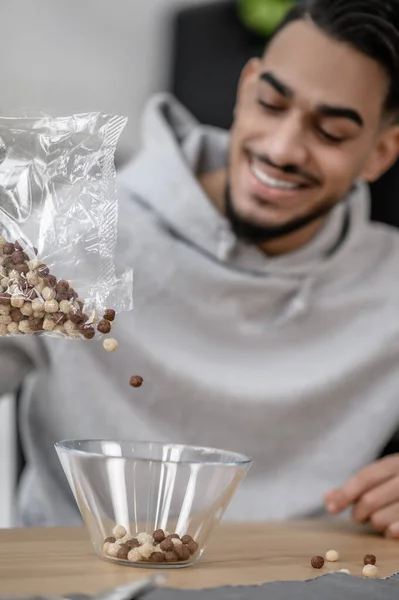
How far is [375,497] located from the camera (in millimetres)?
1314

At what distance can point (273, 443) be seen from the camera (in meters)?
1.76

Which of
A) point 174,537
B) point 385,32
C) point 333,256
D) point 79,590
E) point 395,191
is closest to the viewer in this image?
point 79,590

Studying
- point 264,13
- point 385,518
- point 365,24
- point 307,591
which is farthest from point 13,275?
point 264,13

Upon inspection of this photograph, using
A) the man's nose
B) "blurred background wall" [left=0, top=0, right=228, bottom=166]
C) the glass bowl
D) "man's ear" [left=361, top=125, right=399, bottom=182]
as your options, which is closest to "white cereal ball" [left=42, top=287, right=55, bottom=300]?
the glass bowl

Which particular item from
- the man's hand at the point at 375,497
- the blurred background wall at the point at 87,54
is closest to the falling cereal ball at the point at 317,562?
the man's hand at the point at 375,497

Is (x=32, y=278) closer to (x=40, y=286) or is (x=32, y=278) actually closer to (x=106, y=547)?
(x=40, y=286)

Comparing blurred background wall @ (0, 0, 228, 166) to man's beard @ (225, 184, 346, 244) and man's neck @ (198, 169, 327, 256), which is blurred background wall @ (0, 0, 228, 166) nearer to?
man's neck @ (198, 169, 327, 256)

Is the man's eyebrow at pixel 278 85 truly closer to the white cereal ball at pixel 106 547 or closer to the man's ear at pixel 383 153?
the man's ear at pixel 383 153

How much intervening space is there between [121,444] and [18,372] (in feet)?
1.84

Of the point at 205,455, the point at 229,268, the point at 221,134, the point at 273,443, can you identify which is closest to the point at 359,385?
the point at 273,443

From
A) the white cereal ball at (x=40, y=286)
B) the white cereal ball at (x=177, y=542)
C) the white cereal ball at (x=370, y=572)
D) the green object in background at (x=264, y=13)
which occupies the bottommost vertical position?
the white cereal ball at (x=370, y=572)

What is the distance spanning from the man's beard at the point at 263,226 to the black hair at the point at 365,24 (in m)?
0.28

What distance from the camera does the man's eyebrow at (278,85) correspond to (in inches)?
64.2

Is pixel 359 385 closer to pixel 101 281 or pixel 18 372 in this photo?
pixel 18 372
